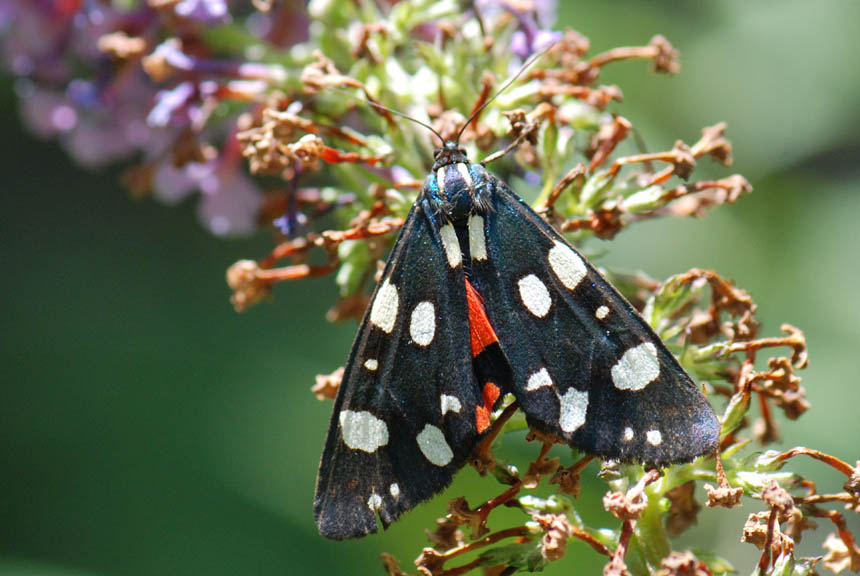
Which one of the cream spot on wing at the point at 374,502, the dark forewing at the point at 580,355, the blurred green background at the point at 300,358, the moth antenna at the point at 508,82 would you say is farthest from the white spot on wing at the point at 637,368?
the blurred green background at the point at 300,358

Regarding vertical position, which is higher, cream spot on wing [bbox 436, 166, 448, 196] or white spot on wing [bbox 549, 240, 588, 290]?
cream spot on wing [bbox 436, 166, 448, 196]

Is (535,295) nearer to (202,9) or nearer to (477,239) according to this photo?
(477,239)

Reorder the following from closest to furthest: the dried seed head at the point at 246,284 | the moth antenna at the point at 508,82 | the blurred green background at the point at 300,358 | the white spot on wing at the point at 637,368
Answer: the white spot on wing at the point at 637,368
the moth antenna at the point at 508,82
the dried seed head at the point at 246,284
the blurred green background at the point at 300,358

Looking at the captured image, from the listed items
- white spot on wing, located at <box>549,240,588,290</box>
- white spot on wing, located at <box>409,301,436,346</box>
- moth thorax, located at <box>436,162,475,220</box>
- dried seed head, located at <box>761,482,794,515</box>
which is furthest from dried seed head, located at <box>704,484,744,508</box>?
moth thorax, located at <box>436,162,475,220</box>

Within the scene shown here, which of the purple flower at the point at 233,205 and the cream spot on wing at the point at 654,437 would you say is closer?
the cream spot on wing at the point at 654,437

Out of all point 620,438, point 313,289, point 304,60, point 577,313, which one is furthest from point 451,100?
point 313,289

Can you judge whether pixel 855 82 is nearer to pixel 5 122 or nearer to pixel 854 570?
pixel 854 570

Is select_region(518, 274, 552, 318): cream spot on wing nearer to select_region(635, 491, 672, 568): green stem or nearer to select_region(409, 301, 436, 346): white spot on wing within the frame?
select_region(409, 301, 436, 346): white spot on wing

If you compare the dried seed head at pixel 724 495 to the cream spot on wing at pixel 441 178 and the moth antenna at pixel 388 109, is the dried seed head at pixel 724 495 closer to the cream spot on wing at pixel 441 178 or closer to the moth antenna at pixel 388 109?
the cream spot on wing at pixel 441 178
